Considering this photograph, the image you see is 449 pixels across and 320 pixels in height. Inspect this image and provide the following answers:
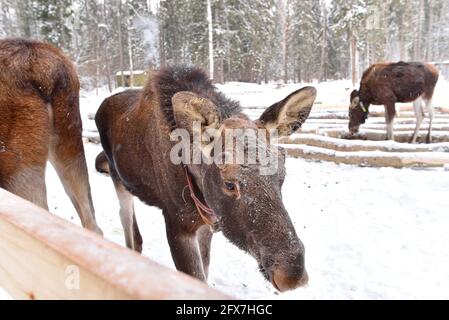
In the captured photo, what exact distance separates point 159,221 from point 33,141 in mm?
3593

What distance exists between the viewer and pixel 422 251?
5.05 m

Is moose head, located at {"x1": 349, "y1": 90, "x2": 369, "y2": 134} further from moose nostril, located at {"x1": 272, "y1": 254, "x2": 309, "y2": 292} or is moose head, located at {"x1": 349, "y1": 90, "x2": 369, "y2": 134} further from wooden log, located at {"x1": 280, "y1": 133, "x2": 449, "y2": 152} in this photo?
moose nostril, located at {"x1": 272, "y1": 254, "x2": 309, "y2": 292}

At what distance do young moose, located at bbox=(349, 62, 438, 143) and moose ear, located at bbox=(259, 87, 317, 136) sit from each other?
945cm

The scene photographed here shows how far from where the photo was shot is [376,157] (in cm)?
891

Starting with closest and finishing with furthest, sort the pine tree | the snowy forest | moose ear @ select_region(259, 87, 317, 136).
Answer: moose ear @ select_region(259, 87, 317, 136) < the pine tree < the snowy forest

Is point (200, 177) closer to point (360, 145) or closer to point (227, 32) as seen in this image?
point (360, 145)

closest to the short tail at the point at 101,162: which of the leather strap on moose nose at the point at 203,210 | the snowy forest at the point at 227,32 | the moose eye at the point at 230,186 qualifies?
the leather strap on moose nose at the point at 203,210

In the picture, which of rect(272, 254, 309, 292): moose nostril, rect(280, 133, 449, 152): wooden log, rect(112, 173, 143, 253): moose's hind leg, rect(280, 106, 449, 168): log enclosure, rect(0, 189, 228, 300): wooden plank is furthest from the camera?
rect(280, 133, 449, 152): wooden log

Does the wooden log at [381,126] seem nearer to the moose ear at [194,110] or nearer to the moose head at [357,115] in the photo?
the moose head at [357,115]

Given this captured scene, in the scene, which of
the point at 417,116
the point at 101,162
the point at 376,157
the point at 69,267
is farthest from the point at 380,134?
the point at 69,267

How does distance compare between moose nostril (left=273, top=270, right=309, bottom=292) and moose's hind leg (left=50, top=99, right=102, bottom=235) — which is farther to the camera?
moose's hind leg (left=50, top=99, right=102, bottom=235)

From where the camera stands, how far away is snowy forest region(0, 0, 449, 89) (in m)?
34.6

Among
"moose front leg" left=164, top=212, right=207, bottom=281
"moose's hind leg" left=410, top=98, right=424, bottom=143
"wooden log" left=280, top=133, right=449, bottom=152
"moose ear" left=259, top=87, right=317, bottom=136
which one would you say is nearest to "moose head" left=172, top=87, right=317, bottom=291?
"moose ear" left=259, top=87, right=317, bottom=136
